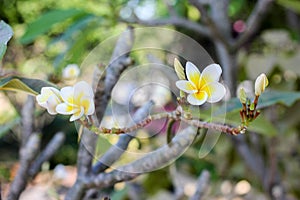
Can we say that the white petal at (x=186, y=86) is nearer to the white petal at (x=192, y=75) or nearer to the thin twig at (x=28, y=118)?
the white petal at (x=192, y=75)

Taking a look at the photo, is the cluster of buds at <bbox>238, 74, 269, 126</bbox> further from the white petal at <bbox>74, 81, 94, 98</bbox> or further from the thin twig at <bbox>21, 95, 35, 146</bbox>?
the thin twig at <bbox>21, 95, 35, 146</bbox>

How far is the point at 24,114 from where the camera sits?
0.64m

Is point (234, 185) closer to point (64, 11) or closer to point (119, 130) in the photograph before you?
point (64, 11)

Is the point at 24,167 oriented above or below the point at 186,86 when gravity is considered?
below

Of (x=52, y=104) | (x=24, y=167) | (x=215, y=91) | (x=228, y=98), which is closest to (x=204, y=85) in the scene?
(x=215, y=91)

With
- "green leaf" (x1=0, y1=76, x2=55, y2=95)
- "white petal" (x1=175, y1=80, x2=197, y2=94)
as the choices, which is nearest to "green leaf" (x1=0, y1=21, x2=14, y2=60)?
"green leaf" (x1=0, y1=76, x2=55, y2=95)

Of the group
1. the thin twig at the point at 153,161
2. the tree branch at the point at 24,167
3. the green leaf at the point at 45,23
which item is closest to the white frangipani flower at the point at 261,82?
the thin twig at the point at 153,161

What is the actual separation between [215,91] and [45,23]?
2.01 ft

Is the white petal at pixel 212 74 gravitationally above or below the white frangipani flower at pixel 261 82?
below

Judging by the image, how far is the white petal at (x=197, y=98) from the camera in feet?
1.15

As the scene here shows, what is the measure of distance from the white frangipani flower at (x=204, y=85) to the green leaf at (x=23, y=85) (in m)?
0.15

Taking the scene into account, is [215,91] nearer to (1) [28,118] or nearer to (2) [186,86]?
(2) [186,86]

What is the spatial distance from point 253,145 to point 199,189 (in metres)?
0.59

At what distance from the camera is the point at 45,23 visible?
904 mm
